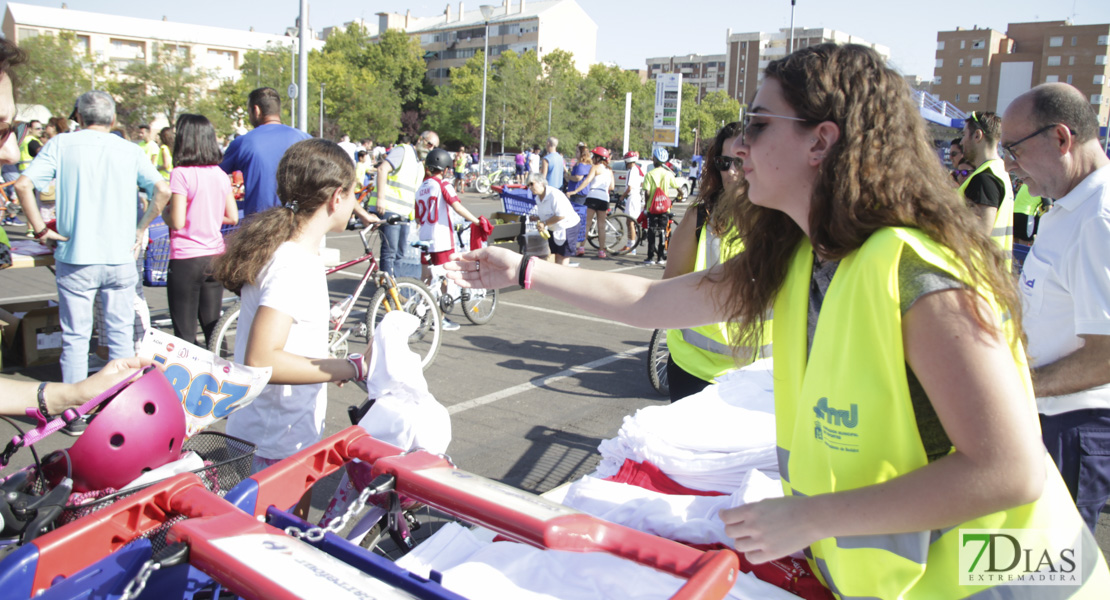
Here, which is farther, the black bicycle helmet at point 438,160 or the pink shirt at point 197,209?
the black bicycle helmet at point 438,160

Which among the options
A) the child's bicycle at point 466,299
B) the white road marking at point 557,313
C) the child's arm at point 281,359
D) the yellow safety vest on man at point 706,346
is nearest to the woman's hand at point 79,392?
the child's arm at point 281,359

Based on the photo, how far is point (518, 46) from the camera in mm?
99125

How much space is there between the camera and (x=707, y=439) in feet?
7.50

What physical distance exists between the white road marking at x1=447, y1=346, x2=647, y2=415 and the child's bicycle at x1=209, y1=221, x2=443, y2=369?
812 mm

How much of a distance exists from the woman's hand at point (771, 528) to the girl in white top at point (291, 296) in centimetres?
145

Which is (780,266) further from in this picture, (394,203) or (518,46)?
(518,46)

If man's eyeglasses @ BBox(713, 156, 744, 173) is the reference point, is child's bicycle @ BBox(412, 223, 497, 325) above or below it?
below

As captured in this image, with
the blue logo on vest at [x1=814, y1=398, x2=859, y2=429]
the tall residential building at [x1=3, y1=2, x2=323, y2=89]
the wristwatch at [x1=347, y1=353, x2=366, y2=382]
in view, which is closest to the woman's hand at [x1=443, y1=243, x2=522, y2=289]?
the wristwatch at [x1=347, y1=353, x2=366, y2=382]

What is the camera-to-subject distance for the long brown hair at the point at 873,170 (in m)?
1.26

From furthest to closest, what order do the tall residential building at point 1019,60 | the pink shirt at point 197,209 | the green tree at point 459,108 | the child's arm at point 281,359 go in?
the tall residential building at point 1019,60
the green tree at point 459,108
the pink shirt at point 197,209
the child's arm at point 281,359

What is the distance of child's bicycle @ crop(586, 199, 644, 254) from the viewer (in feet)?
45.8

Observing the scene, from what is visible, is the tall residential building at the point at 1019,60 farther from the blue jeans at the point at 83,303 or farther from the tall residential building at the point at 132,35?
the blue jeans at the point at 83,303

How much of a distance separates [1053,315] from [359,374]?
2.30 m

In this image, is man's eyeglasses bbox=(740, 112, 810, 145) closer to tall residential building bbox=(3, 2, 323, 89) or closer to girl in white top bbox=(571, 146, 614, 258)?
girl in white top bbox=(571, 146, 614, 258)
